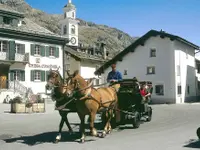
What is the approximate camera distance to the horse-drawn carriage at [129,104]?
12727 millimetres

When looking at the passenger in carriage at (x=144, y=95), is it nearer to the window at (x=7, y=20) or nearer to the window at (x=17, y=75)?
the window at (x=17, y=75)

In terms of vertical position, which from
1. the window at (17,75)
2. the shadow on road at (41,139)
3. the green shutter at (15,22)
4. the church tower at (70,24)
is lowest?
the shadow on road at (41,139)

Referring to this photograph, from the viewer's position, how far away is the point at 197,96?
44.8 meters

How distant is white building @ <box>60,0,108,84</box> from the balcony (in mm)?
16191

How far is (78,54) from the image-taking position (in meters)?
52.5

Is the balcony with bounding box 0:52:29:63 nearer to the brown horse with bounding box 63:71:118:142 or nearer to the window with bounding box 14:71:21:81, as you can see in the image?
the window with bounding box 14:71:21:81

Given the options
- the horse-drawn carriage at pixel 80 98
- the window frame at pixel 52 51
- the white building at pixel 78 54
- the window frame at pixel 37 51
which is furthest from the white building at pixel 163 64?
the horse-drawn carriage at pixel 80 98

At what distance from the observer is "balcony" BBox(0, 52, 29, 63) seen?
33.6 m

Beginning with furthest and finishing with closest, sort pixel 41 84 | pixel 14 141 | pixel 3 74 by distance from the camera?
pixel 41 84 → pixel 3 74 → pixel 14 141

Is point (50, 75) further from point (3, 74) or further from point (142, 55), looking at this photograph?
point (142, 55)

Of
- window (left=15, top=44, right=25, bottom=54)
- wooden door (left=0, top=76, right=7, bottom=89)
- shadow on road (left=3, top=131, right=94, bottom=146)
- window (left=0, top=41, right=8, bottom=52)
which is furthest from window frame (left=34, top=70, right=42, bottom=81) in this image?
shadow on road (left=3, top=131, right=94, bottom=146)

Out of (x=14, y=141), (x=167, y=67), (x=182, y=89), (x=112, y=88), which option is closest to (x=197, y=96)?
(x=182, y=89)

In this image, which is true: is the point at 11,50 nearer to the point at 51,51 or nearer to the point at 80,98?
the point at 51,51

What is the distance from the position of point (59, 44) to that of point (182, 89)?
1689 centimetres
